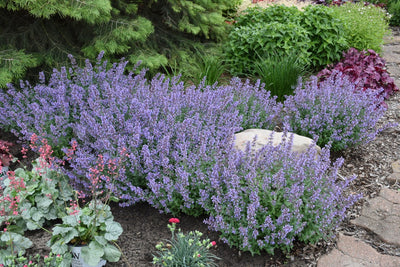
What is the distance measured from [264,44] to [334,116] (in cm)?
199

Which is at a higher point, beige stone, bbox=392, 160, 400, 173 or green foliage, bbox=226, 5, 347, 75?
green foliage, bbox=226, 5, 347, 75

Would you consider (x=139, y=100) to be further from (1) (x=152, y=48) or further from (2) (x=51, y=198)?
(1) (x=152, y=48)

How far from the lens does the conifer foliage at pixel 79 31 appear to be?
3680 millimetres

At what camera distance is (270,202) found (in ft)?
8.35

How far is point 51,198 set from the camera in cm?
273

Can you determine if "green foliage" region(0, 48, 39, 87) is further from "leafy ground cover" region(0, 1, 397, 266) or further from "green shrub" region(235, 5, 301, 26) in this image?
"green shrub" region(235, 5, 301, 26)

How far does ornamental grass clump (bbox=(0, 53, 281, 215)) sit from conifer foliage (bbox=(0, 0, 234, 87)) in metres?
0.41

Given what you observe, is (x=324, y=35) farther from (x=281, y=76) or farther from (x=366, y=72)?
(x=281, y=76)

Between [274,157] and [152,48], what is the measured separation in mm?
2649

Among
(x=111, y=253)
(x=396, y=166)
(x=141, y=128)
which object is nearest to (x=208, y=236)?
(x=111, y=253)

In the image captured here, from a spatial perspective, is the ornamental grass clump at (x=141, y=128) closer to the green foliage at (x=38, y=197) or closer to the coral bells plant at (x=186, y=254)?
the green foliage at (x=38, y=197)

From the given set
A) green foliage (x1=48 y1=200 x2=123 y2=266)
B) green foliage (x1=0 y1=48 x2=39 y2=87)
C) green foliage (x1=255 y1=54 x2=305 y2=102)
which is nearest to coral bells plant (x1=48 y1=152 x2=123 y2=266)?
green foliage (x1=48 y1=200 x2=123 y2=266)

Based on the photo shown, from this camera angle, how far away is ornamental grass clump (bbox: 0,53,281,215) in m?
2.77

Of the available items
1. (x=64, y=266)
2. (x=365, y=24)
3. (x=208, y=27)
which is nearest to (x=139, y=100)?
(x=64, y=266)
